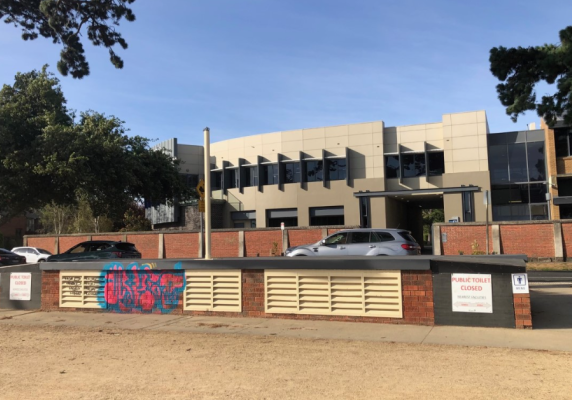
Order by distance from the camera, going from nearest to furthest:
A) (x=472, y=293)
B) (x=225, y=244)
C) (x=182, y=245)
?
(x=472, y=293) < (x=225, y=244) < (x=182, y=245)

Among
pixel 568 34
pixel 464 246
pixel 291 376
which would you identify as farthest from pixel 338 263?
pixel 464 246

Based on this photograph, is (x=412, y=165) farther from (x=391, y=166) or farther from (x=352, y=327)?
(x=352, y=327)

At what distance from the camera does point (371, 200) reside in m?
36.7

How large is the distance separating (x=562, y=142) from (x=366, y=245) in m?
23.8

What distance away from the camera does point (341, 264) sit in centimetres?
946

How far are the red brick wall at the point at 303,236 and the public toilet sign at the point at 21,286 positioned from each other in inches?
690

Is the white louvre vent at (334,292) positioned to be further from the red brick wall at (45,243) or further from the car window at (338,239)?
the red brick wall at (45,243)

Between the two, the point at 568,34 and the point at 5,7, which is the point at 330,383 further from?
the point at 5,7

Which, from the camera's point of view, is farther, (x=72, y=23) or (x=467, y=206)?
(x=467, y=206)

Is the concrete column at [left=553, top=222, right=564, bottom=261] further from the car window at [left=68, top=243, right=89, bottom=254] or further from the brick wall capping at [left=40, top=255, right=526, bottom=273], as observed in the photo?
the car window at [left=68, top=243, right=89, bottom=254]

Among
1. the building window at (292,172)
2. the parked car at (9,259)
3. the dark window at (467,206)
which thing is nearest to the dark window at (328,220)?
the building window at (292,172)

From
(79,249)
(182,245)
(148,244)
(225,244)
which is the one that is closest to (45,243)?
(148,244)

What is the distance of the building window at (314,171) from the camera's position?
39.6 metres

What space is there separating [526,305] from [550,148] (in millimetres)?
27657
